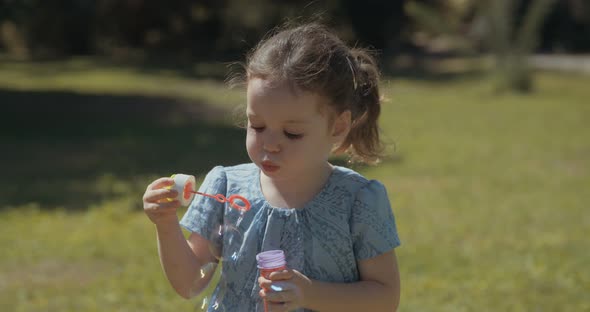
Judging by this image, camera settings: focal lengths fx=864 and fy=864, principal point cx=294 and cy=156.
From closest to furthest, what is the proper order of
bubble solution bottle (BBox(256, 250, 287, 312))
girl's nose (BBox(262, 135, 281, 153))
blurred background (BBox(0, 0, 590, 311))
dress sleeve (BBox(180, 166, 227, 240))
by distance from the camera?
bubble solution bottle (BBox(256, 250, 287, 312)) < girl's nose (BBox(262, 135, 281, 153)) < dress sleeve (BBox(180, 166, 227, 240)) < blurred background (BBox(0, 0, 590, 311))

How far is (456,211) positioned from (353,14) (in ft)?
59.7

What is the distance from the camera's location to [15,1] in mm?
12711

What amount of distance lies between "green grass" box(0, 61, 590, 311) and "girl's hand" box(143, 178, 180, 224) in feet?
3.00

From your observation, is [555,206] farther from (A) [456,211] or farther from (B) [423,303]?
(B) [423,303]

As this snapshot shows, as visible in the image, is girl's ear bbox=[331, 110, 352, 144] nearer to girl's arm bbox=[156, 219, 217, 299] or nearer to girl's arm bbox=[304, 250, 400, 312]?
girl's arm bbox=[304, 250, 400, 312]

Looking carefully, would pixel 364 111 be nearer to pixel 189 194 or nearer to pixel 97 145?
pixel 189 194

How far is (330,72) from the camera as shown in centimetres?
232

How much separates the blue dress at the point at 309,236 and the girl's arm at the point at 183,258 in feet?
0.19

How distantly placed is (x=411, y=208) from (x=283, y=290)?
5.45 meters

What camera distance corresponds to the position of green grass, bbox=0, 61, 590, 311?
5.10 meters

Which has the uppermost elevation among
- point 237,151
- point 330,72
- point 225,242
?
point 330,72

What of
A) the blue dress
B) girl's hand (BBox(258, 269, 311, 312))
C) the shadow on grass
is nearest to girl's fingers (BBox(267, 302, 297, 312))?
girl's hand (BBox(258, 269, 311, 312))

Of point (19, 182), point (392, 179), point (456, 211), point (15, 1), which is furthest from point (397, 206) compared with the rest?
point (15, 1)

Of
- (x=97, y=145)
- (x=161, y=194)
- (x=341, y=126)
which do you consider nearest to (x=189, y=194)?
(x=161, y=194)
